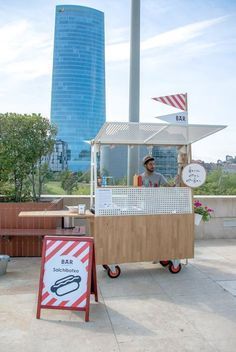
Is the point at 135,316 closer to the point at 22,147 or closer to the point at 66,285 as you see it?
the point at 66,285

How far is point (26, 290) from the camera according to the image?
4930 millimetres

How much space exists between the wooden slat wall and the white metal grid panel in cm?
8

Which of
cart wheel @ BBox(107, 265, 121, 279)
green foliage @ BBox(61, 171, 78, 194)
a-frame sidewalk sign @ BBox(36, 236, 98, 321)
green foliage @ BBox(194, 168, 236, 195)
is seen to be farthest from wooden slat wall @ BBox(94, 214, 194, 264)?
green foliage @ BBox(194, 168, 236, 195)

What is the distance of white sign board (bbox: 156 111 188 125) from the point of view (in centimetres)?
562

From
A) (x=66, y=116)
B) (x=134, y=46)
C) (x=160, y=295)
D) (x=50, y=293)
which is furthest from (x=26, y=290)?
(x=66, y=116)

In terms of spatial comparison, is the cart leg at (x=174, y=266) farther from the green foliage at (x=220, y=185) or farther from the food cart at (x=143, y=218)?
the green foliage at (x=220, y=185)

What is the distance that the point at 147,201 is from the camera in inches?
222

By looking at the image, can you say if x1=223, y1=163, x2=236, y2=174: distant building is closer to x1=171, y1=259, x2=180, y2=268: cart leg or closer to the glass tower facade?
x1=171, y1=259, x2=180, y2=268: cart leg

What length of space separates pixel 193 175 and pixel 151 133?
92 centimetres

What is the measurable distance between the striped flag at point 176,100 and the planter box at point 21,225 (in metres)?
2.69

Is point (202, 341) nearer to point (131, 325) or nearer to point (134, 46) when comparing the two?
point (131, 325)

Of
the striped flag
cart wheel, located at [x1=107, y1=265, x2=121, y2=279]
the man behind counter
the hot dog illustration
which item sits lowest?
cart wheel, located at [x1=107, y1=265, x2=121, y2=279]

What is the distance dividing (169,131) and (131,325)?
10.00 feet

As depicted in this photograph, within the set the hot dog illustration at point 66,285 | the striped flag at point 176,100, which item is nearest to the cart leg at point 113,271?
the hot dog illustration at point 66,285
